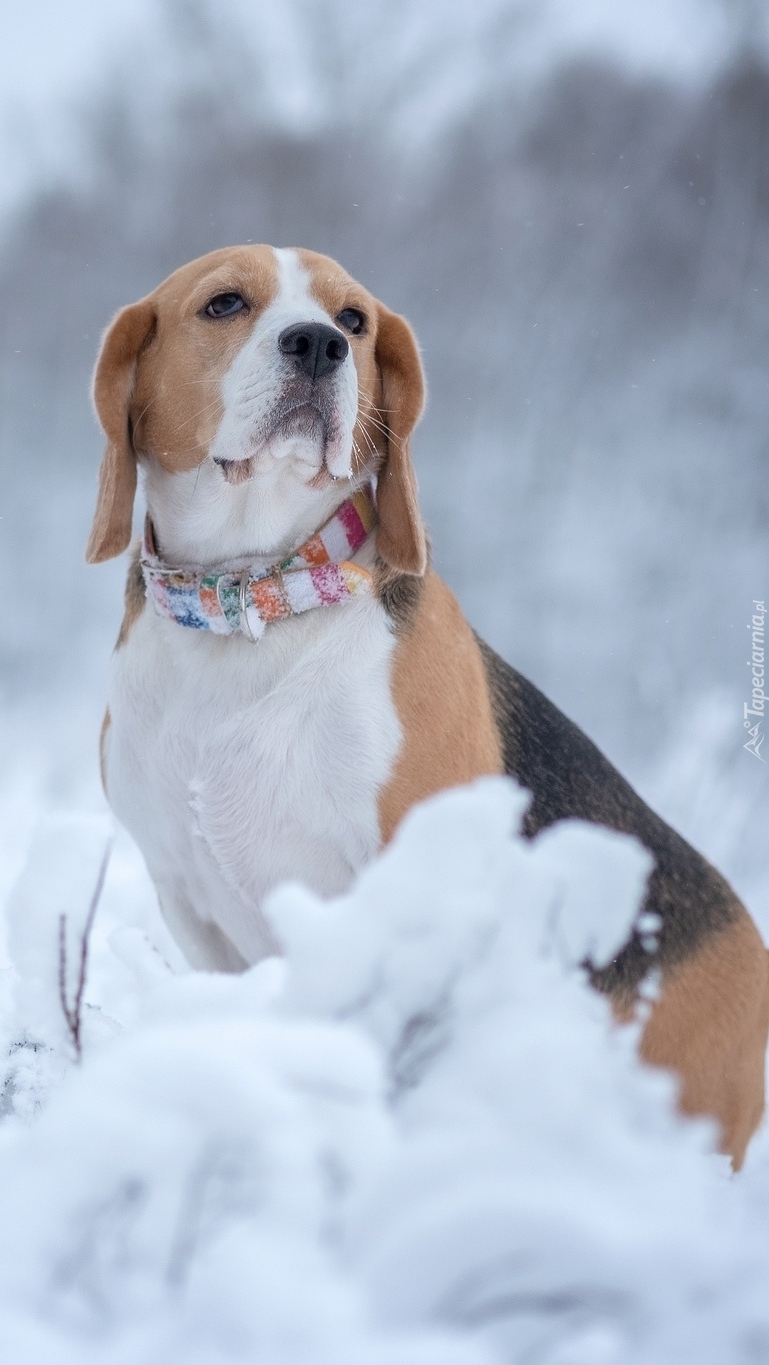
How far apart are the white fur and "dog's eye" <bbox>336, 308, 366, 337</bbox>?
3.1 inches

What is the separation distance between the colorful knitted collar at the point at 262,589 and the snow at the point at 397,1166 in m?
1.02

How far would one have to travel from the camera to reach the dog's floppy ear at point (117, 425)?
5.76ft

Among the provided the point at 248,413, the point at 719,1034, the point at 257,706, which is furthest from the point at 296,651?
the point at 719,1034

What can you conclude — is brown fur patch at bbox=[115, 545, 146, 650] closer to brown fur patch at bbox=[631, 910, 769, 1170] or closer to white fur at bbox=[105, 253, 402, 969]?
white fur at bbox=[105, 253, 402, 969]

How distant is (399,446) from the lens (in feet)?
6.01

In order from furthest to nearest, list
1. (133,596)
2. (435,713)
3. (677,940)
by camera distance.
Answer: (133,596) → (677,940) → (435,713)

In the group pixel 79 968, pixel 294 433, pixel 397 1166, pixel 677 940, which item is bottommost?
pixel 397 1166

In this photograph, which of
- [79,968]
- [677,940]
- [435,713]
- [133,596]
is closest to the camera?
[79,968]

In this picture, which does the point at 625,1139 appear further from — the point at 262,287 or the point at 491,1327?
the point at 262,287

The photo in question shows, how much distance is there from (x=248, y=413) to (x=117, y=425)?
0.27 meters

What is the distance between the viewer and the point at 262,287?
175cm

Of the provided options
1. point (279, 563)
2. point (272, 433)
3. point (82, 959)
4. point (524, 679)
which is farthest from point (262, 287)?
point (82, 959)

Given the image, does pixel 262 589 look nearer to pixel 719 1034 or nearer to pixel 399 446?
pixel 399 446

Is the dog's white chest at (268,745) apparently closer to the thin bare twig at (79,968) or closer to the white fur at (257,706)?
the white fur at (257,706)
